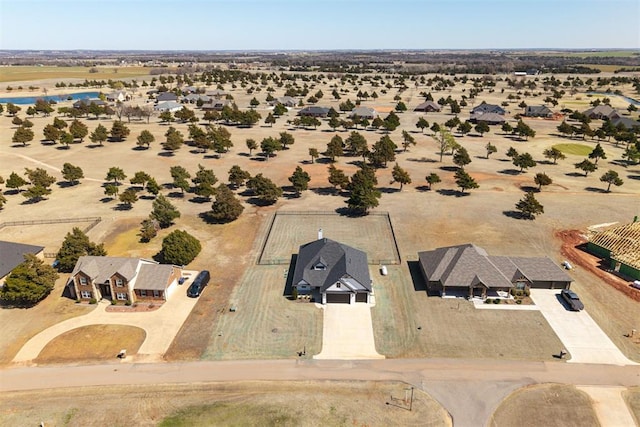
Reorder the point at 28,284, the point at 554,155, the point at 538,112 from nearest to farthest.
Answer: the point at 28,284 < the point at 554,155 < the point at 538,112

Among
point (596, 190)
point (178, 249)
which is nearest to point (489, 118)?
point (596, 190)

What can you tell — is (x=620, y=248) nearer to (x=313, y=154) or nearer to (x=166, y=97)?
(x=313, y=154)

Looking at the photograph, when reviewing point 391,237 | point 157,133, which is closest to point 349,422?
point 391,237

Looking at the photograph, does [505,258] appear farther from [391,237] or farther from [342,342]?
[342,342]

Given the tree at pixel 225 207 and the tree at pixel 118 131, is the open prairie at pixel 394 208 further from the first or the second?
the tree at pixel 118 131

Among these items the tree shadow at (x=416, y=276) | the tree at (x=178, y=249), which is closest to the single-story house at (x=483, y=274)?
the tree shadow at (x=416, y=276)

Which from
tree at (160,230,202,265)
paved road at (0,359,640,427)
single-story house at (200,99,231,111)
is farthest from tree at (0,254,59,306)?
single-story house at (200,99,231,111)
